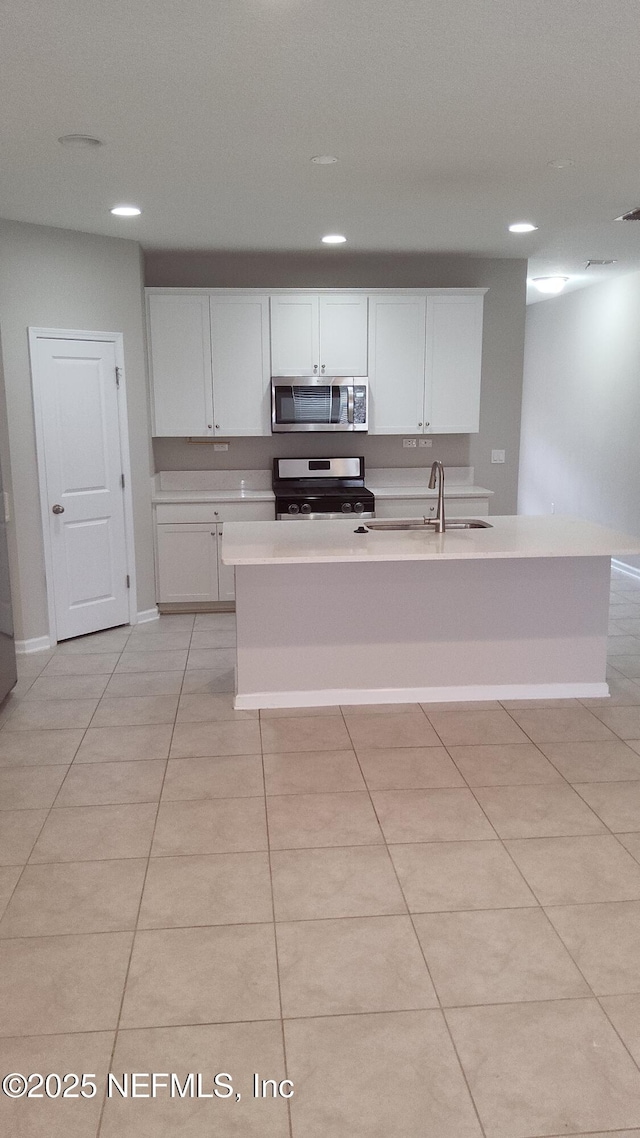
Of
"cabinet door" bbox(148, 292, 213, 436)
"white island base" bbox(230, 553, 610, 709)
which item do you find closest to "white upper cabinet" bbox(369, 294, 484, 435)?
"cabinet door" bbox(148, 292, 213, 436)

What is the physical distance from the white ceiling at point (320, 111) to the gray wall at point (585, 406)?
96.0 inches

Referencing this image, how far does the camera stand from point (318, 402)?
6.11m

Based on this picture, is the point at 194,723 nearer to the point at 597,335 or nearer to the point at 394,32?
the point at 394,32

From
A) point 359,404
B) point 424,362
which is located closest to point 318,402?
point 359,404

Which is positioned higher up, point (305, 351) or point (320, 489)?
point (305, 351)

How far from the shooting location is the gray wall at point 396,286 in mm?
6258

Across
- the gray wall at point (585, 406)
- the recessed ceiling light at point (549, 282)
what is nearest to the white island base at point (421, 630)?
the gray wall at point (585, 406)

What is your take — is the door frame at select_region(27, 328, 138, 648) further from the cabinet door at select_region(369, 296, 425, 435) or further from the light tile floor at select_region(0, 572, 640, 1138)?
the cabinet door at select_region(369, 296, 425, 435)

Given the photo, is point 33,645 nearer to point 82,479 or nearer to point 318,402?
point 82,479

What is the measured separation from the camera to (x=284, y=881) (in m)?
2.77

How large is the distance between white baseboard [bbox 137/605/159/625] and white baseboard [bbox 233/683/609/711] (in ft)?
6.17

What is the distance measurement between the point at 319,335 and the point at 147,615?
238 centimetres

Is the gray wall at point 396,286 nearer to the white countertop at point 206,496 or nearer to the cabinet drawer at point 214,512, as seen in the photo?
the white countertop at point 206,496

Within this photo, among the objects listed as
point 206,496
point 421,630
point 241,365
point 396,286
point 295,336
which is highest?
point 396,286
